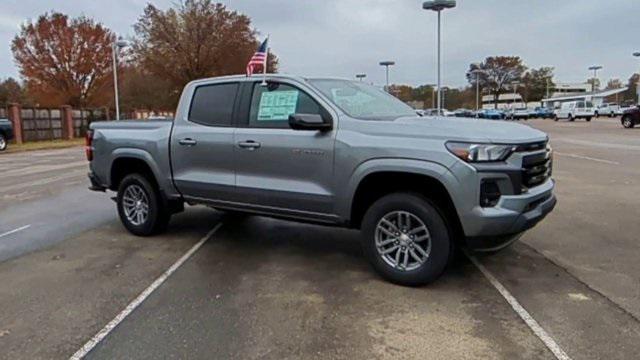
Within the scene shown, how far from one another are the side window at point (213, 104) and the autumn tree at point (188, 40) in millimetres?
36717

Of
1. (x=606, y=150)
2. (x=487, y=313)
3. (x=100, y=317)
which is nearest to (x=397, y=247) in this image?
(x=487, y=313)

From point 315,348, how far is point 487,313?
149 centimetres

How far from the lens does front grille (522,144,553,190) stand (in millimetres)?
4387

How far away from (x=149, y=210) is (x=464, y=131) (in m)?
4.13

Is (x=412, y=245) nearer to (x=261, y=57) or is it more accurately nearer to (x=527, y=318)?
(x=527, y=318)

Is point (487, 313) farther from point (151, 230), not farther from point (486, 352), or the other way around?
point (151, 230)

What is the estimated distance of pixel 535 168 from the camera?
4.55m

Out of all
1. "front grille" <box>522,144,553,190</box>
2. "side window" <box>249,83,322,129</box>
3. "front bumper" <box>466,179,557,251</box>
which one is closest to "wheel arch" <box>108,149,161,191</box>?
"side window" <box>249,83,322,129</box>

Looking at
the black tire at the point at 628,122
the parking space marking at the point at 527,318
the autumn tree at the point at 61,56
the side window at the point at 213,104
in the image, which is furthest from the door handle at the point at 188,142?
the autumn tree at the point at 61,56

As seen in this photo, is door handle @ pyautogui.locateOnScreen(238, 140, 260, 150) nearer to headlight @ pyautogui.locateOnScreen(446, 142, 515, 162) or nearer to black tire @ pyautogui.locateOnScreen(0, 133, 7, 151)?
headlight @ pyautogui.locateOnScreen(446, 142, 515, 162)

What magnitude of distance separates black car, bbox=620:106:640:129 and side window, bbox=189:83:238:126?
35.1 m

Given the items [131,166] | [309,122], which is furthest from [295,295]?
[131,166]

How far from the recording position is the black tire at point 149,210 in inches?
256

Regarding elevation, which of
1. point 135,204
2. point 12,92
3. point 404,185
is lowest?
point 135,204
